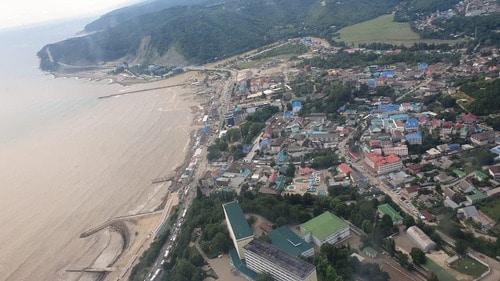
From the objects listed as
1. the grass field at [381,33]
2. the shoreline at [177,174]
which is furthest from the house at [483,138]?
the grass field at [381,33]

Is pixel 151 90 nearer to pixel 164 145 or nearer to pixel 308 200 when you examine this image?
pixel 164 145

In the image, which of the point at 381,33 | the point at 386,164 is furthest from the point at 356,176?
the point at 381,33

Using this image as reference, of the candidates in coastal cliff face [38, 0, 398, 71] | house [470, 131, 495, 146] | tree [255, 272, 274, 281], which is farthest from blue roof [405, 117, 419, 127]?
coastal cliff face [38, 0, 398, 71]

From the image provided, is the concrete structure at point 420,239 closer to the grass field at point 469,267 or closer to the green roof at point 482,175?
the grass field at point 469,267

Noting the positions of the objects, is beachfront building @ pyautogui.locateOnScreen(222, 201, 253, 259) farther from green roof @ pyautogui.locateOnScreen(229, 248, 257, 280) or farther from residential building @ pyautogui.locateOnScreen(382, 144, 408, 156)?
residential building @ pyautogui.locateOnScreen(382, 144, 408, 156)

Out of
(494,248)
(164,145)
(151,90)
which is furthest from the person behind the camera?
(151,90)

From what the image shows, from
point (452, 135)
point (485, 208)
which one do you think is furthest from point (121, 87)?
point (485, 208)
